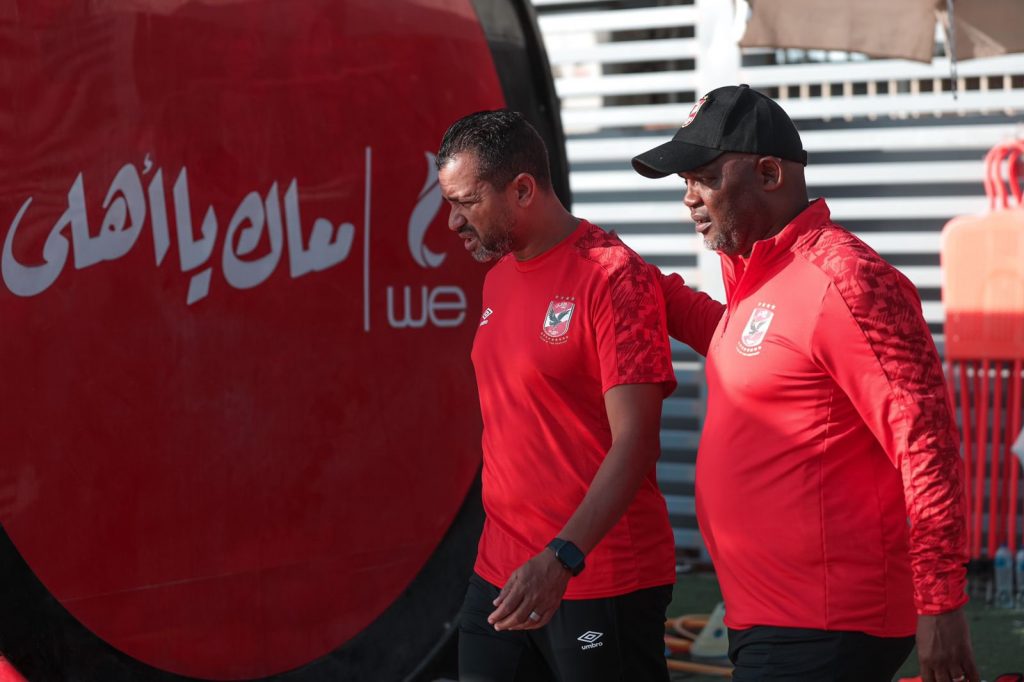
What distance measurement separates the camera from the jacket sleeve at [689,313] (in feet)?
9.87

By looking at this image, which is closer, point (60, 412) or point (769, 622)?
point (769, 622)

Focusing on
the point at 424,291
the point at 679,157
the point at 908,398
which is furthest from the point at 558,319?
the point at 424,291

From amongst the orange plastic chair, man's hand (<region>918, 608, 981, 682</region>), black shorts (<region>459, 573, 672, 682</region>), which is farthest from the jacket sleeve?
the orange plastic chair

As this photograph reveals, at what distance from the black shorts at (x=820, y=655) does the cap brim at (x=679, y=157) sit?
0.84 m

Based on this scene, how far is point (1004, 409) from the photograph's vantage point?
660 centimetres

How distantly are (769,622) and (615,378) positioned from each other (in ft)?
1.94

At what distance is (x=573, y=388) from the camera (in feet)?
9.47

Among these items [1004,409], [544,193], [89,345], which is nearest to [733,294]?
[544,193]

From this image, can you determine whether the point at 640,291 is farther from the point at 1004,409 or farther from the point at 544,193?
the point at 1004,409

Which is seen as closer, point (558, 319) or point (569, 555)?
point (569, 555)

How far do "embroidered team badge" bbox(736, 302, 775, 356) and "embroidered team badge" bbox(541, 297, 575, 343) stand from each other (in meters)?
0.47

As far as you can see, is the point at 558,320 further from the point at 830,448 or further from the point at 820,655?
the point at 820,655

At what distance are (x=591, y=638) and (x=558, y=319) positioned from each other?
2.19 feet

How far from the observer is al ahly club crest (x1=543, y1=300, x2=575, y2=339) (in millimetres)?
2855
